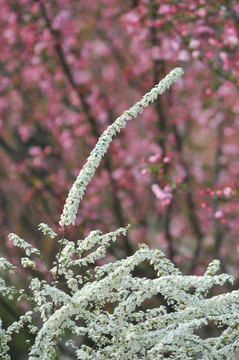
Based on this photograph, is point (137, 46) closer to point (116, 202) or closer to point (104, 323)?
point (116, 202)

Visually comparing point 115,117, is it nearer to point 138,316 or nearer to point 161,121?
point 161,121

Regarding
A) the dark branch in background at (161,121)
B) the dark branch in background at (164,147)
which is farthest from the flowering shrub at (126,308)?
the dark branch in background at (161,121)

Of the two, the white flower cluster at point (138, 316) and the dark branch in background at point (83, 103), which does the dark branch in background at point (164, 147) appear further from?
the white flower cluster at point (138, 316)

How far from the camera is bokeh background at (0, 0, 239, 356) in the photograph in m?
6.88

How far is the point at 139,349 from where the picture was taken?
287 cm

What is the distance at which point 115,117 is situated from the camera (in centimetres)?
909

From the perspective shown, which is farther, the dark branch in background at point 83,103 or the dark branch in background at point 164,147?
the dark branch in background at point 164,147

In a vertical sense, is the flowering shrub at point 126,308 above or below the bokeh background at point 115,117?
below

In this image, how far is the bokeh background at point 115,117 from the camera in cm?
688

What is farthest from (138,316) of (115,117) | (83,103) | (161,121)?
(115,117)

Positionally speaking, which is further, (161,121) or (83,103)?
(161,121)

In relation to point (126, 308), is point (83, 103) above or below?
above

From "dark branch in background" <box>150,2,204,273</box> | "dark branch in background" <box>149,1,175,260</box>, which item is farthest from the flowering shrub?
"dark branch in background" <box>149,1,175,260</box>

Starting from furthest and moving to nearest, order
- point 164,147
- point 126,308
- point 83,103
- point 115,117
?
point 115,117
point 164,147
point 83,103
point 126,308
